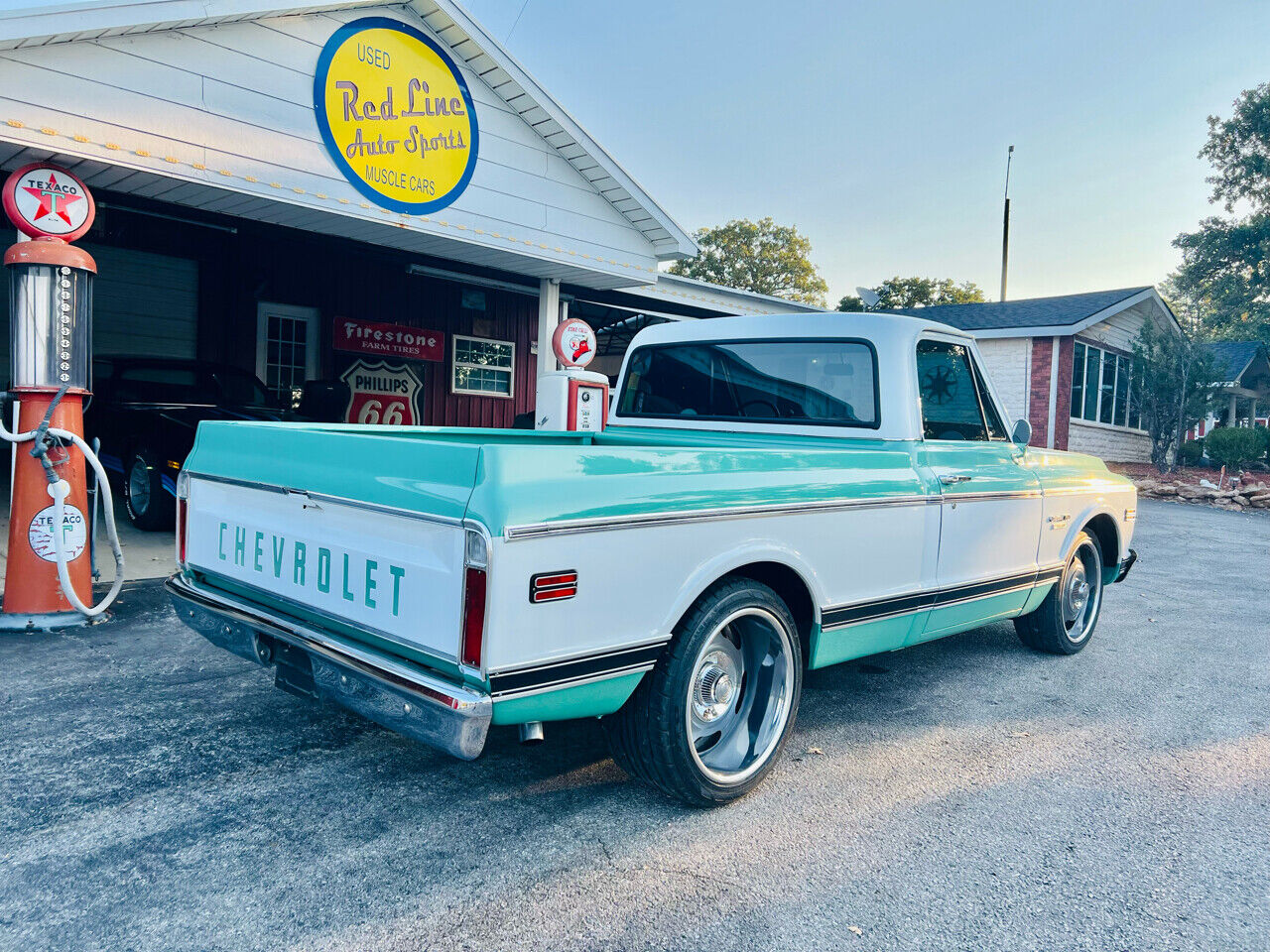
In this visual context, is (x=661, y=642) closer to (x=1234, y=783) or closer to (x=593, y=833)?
(x=593, y=833)

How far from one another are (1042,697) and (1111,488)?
1.74 m

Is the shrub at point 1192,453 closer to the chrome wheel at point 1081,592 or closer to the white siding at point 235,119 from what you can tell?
the white siding at point 235,119

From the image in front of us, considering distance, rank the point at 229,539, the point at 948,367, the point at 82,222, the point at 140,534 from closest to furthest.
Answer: the point at 229,539 < the point at 948,367 < the point at 82,222 < the point at 140,534

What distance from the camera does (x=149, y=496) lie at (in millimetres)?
8125

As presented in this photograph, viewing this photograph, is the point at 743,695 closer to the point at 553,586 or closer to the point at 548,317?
the point at 553,586

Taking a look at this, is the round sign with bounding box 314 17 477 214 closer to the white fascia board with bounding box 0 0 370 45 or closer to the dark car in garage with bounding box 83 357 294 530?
the white fascia board with bounding box 0 0 370 45

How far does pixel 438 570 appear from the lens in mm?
2438

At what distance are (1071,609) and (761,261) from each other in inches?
1714

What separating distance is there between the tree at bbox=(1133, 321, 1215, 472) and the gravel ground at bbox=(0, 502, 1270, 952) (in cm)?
1876

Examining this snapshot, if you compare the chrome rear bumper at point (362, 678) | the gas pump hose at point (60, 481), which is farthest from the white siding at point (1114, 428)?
the chrome rear bumper at point (362, 678)

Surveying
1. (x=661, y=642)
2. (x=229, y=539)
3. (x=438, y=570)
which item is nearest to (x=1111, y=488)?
(x=661, y=642)

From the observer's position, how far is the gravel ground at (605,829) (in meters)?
2.37

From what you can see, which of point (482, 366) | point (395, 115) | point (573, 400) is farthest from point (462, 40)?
point (482, 366)

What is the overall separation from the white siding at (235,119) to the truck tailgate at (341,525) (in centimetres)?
438
